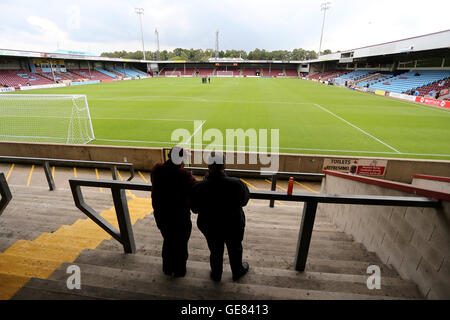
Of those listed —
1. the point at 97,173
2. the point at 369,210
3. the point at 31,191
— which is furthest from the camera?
the point at 97,173

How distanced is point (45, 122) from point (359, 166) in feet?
73.2

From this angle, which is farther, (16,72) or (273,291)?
(16,72)

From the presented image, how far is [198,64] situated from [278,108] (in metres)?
82.7

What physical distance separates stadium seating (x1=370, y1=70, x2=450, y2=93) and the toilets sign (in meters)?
33.1

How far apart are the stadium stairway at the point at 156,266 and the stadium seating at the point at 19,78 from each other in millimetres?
51396

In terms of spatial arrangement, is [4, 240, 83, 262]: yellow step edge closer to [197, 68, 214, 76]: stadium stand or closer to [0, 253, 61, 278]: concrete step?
[0, 253, 61, 278]: concrete step

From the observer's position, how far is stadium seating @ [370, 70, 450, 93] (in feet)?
112

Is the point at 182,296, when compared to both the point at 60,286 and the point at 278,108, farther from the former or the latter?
the point at 278,108

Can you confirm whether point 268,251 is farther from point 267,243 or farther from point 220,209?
point 220,209

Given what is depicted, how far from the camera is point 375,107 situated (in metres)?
25.7

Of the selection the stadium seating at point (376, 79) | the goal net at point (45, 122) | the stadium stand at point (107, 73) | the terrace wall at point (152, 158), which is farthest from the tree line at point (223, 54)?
the terrace wall at point (152, 158)

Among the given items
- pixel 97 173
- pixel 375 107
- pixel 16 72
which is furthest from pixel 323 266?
pixel 16 72

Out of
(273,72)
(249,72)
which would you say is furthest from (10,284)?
(273,72)
